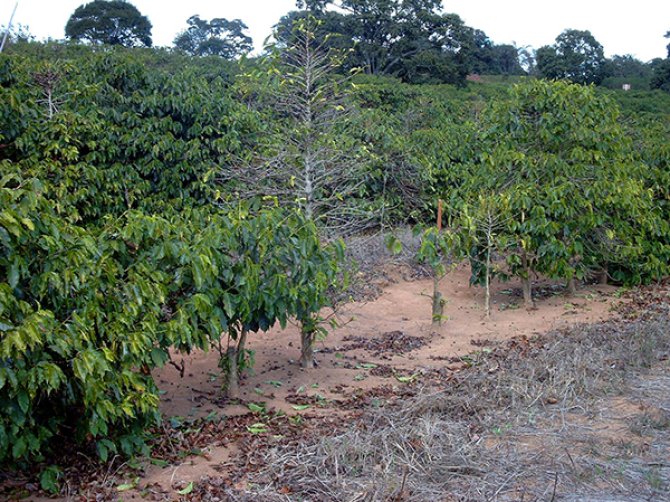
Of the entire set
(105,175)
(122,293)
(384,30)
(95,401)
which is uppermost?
(384,30)

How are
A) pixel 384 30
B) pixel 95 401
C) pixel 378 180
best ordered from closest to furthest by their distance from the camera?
pixel 95 401 → pixel 378 180 → pixel 384 30

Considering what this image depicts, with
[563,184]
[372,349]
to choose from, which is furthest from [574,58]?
[372,349]

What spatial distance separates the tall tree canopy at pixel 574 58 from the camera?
3334 centimetres

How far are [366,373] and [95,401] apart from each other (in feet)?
9.60

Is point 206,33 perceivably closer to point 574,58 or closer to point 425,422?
point 574,58

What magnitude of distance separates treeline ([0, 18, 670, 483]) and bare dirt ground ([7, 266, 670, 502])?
0.34m

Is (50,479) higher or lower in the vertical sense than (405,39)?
lower

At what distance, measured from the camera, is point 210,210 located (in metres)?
8.82

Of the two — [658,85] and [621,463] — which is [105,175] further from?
[658,85]

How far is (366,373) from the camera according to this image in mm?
6152

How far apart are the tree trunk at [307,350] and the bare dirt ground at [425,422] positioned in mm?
89

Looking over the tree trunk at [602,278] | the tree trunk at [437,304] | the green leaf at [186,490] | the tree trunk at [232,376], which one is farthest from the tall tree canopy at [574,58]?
the green leaf at [186,490]

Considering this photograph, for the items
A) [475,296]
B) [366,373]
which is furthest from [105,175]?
[475,296]

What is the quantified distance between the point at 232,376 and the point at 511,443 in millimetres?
2209
